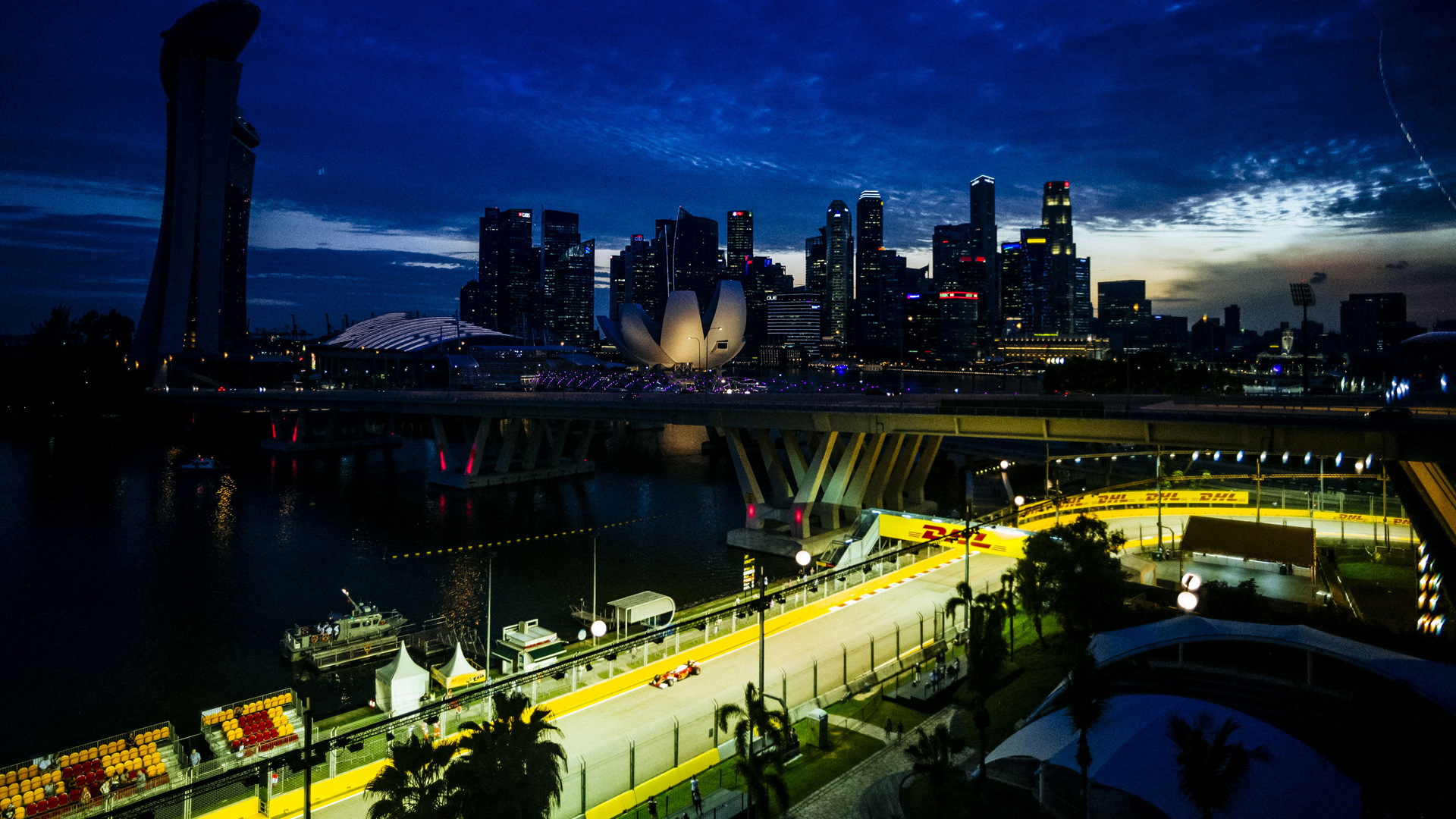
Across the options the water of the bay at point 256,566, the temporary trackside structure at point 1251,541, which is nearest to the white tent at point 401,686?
the water of the bay at point 256,566

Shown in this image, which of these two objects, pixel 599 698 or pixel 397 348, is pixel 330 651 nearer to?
pixel 599 698

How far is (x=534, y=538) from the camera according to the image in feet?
144

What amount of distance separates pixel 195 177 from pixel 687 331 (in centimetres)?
7795

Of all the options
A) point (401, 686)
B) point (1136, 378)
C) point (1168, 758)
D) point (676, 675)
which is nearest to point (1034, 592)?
point (1168, 758)

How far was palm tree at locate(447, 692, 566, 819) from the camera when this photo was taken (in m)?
10.3

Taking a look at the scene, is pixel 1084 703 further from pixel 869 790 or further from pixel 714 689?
pixel 714 689

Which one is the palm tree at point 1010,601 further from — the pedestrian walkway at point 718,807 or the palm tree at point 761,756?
the pedestrian walkway at point 718,807

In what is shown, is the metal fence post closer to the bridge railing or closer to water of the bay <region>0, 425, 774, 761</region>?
the bridge railing

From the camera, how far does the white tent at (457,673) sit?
2091cm

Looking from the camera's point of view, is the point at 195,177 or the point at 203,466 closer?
the point at 203,466

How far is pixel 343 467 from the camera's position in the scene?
236 feet

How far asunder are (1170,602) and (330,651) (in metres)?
26.3

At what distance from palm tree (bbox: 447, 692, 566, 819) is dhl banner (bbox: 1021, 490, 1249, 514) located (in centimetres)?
2903

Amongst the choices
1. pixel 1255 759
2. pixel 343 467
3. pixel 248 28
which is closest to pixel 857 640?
pixel 1255 759
